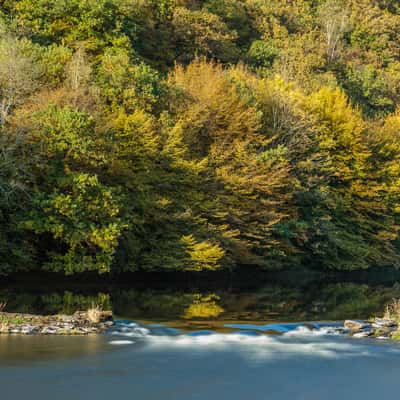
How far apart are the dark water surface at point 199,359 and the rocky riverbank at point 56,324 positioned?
0.66m

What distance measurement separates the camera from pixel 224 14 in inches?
3684

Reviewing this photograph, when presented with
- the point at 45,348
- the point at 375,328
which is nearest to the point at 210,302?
the point at 375,328

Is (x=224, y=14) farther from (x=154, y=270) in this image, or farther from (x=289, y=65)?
(x=154, y=270)

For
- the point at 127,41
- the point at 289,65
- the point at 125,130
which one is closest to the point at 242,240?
the point at 125,130

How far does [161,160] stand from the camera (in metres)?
44.8

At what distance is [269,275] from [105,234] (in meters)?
20.8

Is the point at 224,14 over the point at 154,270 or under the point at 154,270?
over

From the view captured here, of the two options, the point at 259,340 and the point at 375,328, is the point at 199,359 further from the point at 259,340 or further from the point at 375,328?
the point at 375,328

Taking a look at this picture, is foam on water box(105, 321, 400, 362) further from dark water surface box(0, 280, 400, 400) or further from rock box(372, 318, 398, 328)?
rock box(372, 318, 398, 328)

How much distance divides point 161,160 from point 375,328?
69.5ft

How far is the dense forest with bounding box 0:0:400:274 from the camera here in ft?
127

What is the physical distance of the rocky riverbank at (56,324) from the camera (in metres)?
22.8

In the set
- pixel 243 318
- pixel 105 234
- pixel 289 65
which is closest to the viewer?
pixel 243 318

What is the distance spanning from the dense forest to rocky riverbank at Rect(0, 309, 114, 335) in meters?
12.3
